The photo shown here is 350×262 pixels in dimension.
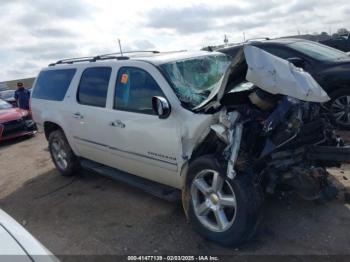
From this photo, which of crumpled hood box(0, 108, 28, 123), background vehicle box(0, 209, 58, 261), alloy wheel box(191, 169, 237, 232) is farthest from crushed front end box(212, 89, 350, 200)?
crumpled hood box(0, 108, 28, 123)

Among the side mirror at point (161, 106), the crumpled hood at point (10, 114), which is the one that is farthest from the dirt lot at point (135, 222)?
the crumpled hood at point (10, 114)

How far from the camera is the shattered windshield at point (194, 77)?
4.23 m

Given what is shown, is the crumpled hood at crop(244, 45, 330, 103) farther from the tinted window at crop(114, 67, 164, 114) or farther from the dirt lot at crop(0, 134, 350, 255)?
the dirt lot at crop(0, 134, 350, 255)

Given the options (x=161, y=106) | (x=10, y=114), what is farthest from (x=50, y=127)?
(x=10, y=114)

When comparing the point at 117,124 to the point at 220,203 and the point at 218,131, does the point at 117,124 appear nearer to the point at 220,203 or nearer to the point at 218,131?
the point at 218,131

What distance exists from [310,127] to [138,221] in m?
2.19

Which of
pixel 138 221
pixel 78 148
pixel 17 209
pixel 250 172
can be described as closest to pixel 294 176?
pixel 250 172

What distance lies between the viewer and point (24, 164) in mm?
8141

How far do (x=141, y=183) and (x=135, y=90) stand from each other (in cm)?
114

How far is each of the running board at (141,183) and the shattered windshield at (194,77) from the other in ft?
3.35

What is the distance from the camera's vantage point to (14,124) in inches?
436

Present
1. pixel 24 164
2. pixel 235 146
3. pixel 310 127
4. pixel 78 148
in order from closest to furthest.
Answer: pixel 235 146 → pixel 310 127 → pixel 78 148 → pixel 24 164

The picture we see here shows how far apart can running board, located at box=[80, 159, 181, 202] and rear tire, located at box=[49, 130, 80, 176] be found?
0.52 m

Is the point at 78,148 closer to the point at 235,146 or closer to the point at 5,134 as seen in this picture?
the point at 235,146
